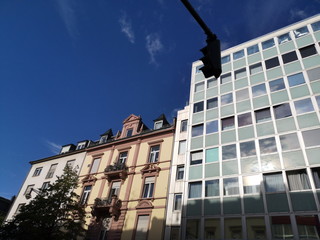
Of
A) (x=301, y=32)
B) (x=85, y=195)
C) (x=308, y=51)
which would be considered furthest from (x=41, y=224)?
(x=301, y=32)

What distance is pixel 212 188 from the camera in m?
18.8

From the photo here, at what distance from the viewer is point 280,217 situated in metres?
15.1

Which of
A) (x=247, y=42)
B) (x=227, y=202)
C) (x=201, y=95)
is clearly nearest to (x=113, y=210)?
(x=227, y=202)

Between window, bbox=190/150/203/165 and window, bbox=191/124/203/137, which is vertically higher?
window, bbox=191/124/203/137

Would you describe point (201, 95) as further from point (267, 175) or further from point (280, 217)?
point (280, 217)

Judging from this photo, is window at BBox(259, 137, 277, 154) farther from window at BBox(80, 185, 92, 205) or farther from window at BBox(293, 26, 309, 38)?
window at BBox(80, 185, 92, 205)

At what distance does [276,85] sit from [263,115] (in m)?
3.27

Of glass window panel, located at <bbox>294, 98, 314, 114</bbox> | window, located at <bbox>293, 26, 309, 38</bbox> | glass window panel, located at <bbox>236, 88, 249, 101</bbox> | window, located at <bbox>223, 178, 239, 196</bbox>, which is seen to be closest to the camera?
window, located at <bbox>223, 178, 239, 196</bbox>

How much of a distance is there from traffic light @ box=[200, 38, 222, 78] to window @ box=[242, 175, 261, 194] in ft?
49.1

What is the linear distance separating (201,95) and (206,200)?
11348 millimetres

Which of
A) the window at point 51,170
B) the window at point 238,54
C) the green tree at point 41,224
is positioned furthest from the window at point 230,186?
the window at point 51,170

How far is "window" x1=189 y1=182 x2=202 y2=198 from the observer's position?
63.1ft

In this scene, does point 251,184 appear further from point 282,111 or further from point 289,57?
point 289,57

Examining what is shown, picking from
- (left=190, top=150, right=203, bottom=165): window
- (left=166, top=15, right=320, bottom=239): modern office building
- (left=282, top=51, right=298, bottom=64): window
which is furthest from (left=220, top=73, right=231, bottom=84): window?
(left=190, top=150, right=203, bottom=165): window
